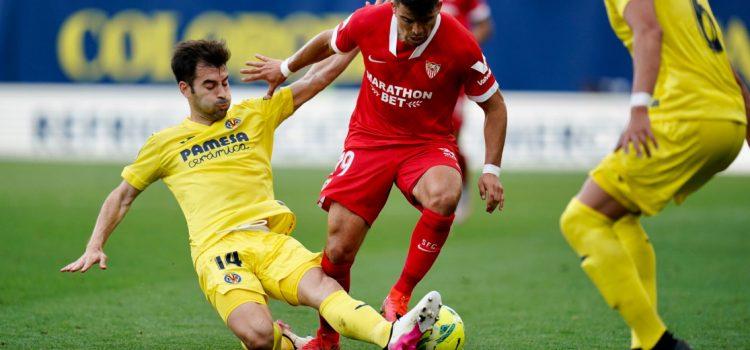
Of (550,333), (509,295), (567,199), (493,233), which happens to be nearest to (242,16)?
(567,199)

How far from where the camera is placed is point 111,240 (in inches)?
422

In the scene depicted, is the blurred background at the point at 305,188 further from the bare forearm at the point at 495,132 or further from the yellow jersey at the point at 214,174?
the bare forearm at the point at 495,132

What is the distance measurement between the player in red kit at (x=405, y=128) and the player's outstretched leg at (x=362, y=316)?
0.46 m

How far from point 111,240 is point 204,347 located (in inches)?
196

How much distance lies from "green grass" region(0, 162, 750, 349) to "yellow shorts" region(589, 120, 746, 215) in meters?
1.45

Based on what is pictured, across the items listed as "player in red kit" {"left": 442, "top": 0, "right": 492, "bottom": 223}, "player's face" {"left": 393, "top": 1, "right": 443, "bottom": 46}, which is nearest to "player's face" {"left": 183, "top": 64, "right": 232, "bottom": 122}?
"player's face" {"left": 393, "top": 1, "right": 443, "bottom": 46}

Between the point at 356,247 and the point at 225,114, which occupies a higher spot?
the point at 225,114

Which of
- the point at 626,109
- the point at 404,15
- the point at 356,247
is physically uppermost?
the point at 404,15

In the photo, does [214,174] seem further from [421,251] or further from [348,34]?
[421,251]

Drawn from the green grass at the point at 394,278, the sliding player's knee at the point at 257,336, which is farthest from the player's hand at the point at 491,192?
the sliding player's knee at the point at 257,336

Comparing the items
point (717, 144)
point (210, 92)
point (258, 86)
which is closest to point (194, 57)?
point (210, 92)

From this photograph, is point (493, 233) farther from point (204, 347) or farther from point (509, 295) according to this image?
point (204, 347)

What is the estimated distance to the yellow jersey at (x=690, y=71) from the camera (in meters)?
4.89

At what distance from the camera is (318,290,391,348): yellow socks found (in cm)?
522
